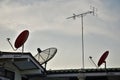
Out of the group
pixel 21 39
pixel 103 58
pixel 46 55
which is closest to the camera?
pixel 21 39

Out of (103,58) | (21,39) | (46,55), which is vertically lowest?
(103,58)

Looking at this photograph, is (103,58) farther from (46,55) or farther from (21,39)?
(21,39)

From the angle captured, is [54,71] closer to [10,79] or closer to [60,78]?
[60,78]

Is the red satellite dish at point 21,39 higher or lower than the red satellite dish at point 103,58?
higher

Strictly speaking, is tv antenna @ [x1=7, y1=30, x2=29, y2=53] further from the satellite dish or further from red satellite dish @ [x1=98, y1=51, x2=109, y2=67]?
red satellite dish @ [x1=98, y1=51, x2=109, y2=67]

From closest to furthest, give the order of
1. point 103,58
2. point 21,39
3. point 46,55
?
A: point 21,39, point 103,58, point 46,55

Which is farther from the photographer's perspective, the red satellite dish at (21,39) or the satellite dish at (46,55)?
the satellite dish at (46,55)

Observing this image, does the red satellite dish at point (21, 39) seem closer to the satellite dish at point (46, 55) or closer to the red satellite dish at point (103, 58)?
the satellite dish at point (46, 55)

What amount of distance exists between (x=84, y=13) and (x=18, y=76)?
28.6 feet

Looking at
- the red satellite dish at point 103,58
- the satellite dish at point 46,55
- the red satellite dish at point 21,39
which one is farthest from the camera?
the red satellite dish at point 103,58

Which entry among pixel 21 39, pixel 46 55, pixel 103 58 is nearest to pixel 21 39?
pixel 21 39

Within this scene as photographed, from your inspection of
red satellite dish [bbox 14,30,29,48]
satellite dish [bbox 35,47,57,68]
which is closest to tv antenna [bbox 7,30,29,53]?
red satellite dish [bbox 14,30,29,48]

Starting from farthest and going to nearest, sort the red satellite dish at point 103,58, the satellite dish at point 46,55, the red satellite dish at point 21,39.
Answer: the red satellite dish at point 103,58 → the satellite dish at point 46,55 → the red satellite dish at point 21,39

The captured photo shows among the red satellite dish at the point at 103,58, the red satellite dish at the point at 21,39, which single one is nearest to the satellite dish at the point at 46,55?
the red satellite dish at the point at 103,58
